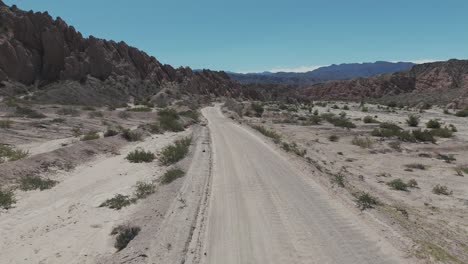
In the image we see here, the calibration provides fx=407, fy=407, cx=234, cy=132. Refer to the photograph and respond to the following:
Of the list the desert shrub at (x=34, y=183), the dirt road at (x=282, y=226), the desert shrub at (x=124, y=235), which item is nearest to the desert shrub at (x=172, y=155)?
the dirt road at (x=282, y=226)

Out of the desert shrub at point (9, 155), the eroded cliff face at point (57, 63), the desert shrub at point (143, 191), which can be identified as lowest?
the desert shrub at point (143, 191)

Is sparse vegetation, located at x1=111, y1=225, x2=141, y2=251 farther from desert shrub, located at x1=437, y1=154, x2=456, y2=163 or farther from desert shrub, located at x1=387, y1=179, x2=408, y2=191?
desert shrub, located at x1=437, y1=154, x2=456, y2=163

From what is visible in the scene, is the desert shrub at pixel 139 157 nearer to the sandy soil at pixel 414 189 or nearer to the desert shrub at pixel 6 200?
the desert shrub at pixel 6 200

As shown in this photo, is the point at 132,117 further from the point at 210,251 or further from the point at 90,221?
the point at 210,251

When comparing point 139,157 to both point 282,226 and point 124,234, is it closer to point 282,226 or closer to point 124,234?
point 124,234

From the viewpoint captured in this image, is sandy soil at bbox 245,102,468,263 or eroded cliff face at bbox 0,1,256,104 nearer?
sandy soil at bbox 245,102,468,263

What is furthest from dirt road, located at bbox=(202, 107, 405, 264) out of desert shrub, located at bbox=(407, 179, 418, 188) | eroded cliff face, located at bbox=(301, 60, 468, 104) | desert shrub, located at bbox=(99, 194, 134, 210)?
eroded cliff face, located at bbox=(301, 60, 468, 104)
